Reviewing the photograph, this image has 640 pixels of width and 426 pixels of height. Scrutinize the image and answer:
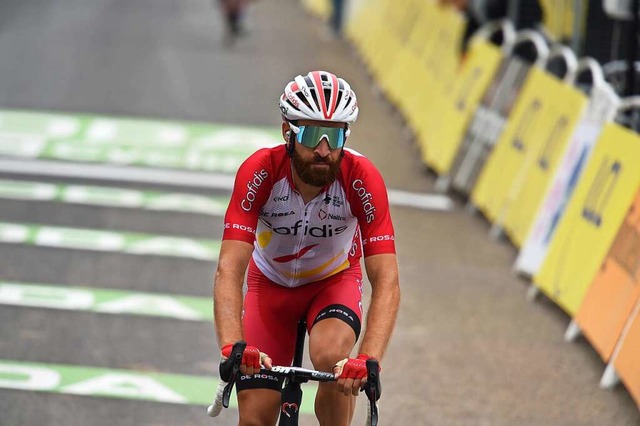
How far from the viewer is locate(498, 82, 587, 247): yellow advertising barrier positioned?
1251cm

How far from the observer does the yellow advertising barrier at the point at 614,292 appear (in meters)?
9.27

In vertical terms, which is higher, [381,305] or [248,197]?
[248,197]

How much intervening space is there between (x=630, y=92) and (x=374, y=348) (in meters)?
7.19

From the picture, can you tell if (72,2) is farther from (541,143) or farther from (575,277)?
(575,277)

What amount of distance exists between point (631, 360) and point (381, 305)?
3324 millimetres

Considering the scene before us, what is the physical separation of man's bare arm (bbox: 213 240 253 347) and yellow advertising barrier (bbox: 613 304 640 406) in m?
3.36

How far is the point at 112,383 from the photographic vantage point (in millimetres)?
8820

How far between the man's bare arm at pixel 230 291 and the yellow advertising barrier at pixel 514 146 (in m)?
7.54

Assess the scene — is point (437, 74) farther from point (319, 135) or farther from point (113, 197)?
point (319, 135)

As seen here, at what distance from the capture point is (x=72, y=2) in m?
40.0

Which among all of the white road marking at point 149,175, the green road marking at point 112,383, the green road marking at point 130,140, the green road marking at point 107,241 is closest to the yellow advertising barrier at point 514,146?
the white road marking at point 149,175

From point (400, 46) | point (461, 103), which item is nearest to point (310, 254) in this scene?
point (461, 103)

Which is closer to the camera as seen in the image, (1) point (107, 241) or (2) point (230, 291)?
(2) point (230, 291)

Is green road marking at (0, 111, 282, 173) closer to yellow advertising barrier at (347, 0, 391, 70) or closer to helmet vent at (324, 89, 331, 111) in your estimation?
yellow advertising barrier at (347, 0, 391, 70)
